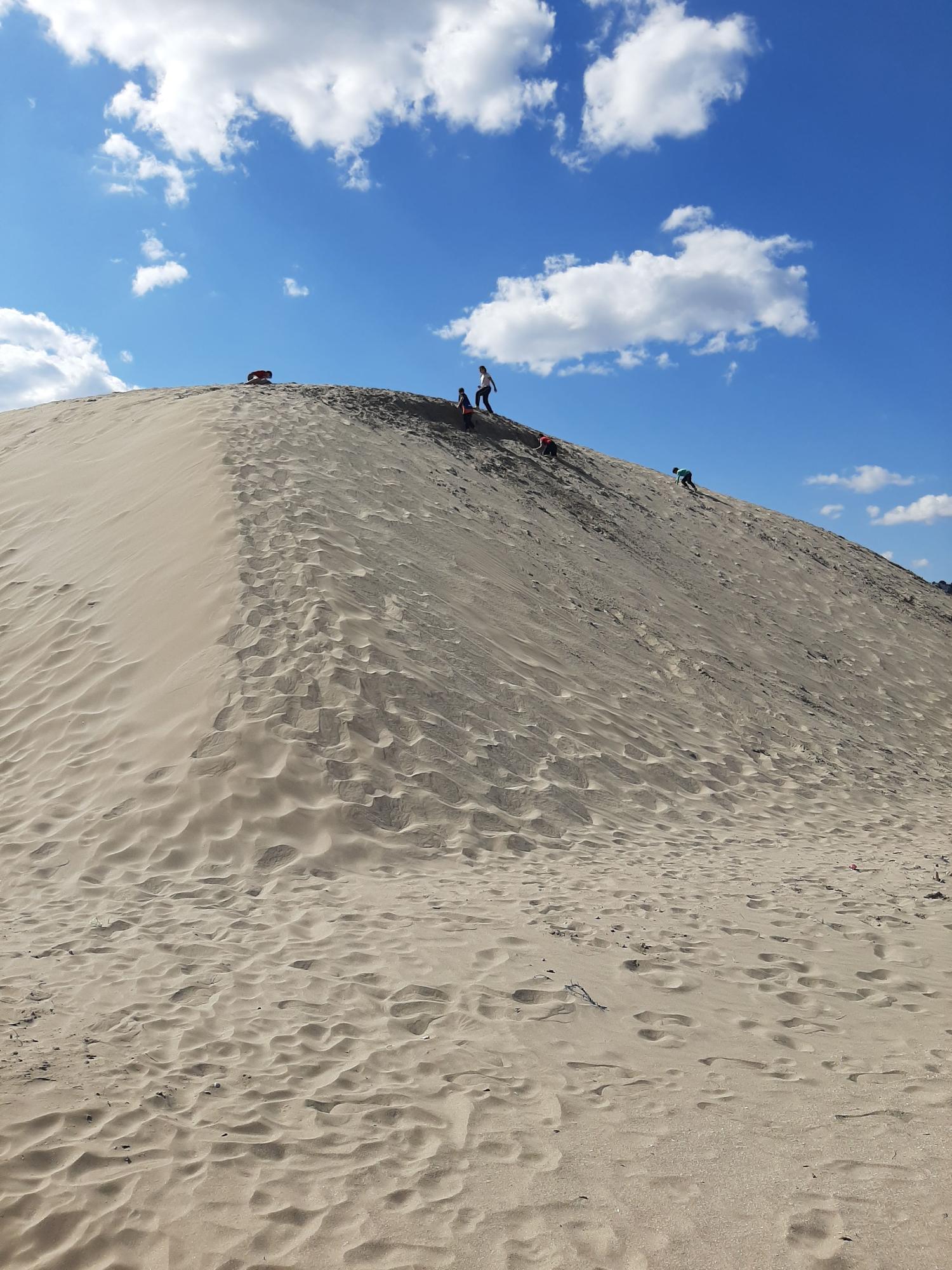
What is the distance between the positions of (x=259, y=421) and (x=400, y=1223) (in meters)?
15.0

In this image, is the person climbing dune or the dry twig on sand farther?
the person climbing dune

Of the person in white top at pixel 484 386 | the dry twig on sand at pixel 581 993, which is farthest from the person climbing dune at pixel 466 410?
the dry twig on sand at pixel 581 993

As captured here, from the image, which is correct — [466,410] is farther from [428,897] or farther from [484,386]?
[428,897]

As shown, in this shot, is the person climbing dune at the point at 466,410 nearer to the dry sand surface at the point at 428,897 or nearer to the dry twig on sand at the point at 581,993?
the dry sand surface at the point at 428,897

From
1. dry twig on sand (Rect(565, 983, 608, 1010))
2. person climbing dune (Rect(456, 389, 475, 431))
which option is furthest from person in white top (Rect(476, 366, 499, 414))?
dry twig on sand (Rect(565, 983, 608, 1010))

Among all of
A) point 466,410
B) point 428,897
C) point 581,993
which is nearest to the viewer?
point 581,993

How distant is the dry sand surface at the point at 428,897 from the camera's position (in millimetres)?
3291

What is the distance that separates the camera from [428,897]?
20.9ft

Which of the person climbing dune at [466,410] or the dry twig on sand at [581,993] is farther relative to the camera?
the person climbing dune at [466,410]

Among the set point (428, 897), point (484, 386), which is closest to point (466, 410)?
point (484, 386)

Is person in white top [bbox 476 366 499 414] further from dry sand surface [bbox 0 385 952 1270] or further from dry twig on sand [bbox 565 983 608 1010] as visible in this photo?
dry twig on sand [bbox 565 983 608 1010]

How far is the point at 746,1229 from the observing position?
10.3ft

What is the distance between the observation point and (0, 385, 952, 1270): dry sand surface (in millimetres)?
3291

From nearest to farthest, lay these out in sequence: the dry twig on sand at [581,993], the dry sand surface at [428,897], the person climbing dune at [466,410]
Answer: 1. the dry sand surface at [428,897]
2. the dry twig on sand at [581,993]
3. the person climbing dune at [466,410]
